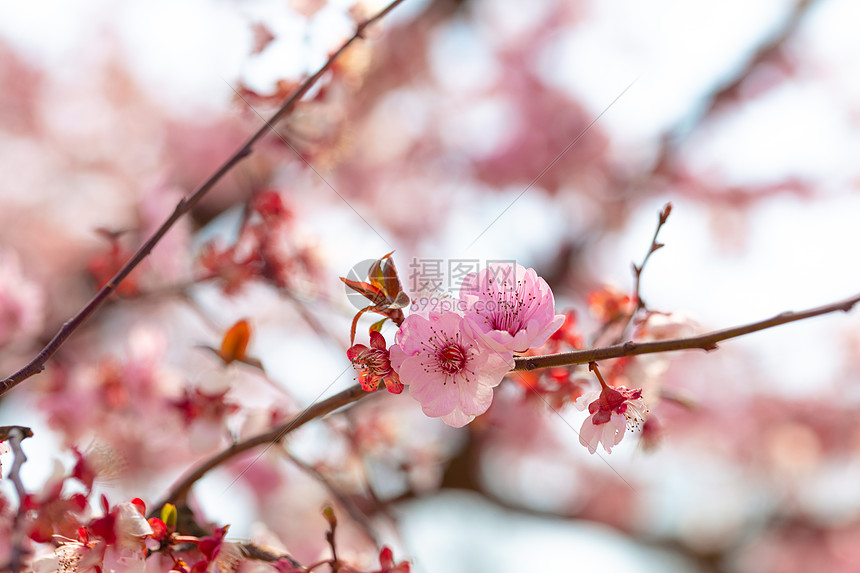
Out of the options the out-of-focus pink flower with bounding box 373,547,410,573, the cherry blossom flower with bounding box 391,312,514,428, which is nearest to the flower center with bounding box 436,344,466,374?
the cherry blossom flower with bounding box 391,312,514,428

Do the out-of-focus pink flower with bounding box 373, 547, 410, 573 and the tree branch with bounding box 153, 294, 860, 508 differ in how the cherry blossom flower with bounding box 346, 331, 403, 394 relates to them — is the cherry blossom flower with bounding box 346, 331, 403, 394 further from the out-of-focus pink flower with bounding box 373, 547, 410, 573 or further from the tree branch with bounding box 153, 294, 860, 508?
the out-of-focus pink flower with bounding box 373, 547, 410, 573

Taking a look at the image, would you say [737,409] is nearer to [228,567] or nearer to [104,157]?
[228,567]

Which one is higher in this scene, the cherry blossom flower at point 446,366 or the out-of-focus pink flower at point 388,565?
the cherry blossom flower at point 446,366

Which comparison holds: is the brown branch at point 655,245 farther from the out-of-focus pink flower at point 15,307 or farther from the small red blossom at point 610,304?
the out-of-focus pink flower at point 15,307

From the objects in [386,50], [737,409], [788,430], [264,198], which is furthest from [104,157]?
[788,430]

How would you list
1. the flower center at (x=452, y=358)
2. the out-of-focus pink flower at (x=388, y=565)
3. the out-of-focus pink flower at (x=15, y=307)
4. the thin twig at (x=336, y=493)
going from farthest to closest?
1. the out-of-focus pink flower at (x=15, y=307)
2. the thin twig at (x=336, y=493)
3. the out-of-focus pink flower at (x=388, y=565)
4. the flower center at (x=452, y=358)

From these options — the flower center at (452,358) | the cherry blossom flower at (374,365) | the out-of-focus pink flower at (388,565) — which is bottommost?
the out-of-focus pink flower at (388,565)

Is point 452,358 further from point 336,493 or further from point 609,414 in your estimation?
point 336,493

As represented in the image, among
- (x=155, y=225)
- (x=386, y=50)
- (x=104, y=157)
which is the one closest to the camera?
(x=155, y=225)

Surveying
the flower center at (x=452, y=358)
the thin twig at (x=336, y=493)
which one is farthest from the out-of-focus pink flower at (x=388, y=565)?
the flower center at (x=452, y=358)
